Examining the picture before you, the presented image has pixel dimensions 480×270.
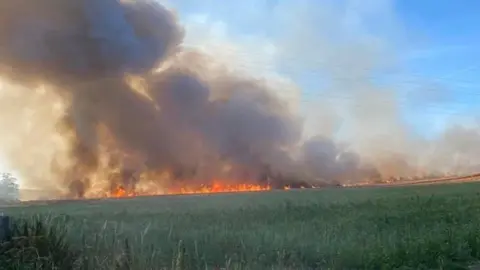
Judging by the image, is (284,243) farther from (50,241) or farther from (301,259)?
(50,241)

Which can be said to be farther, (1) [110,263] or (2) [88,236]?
(2) [88,236]

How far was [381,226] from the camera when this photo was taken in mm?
13656

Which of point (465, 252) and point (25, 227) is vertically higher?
point (25, 227)

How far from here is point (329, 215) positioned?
18.2 meters

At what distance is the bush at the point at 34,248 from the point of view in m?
6.26

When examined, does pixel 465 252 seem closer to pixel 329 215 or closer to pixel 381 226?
pixel 381 226

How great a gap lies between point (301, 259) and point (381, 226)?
5.37m

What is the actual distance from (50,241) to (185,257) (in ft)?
6.71

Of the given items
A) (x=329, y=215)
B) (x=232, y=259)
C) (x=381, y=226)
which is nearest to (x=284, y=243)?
(x=232, y=259)

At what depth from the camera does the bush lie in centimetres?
626

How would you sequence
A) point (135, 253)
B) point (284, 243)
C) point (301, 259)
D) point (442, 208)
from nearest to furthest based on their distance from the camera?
point (135, 253), point (301, 259), point (284, 243), point (442, 208)

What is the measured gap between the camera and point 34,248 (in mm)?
6418

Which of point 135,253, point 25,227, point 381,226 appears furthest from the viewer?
point 381,226

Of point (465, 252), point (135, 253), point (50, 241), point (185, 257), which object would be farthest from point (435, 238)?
point (50, 241)
